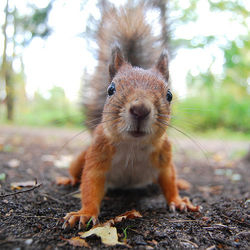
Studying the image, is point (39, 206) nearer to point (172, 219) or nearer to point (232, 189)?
point (172, 219)

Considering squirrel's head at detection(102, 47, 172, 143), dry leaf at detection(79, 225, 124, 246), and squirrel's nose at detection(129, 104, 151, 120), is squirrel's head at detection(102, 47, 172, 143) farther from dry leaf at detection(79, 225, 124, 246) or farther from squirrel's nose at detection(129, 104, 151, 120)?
dry leaf at detection(79, 225, 124, 246)

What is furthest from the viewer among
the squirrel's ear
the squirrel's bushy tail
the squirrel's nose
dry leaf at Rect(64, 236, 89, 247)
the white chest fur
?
the squirrel's bushy tail

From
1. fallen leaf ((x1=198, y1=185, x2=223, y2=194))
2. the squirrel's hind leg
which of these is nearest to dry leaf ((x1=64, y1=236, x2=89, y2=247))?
the squirrel's hind leg

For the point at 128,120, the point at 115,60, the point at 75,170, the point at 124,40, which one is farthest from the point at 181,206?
the point at 124,40

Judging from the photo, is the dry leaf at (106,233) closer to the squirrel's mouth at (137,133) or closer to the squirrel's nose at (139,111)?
the squirrel's mouth at (137,133)

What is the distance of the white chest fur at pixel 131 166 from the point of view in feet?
6.40

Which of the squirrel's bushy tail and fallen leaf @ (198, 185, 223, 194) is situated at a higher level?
the squirrel's bushy tail

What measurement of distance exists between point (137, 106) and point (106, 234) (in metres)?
0.76

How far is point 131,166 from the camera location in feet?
6.76

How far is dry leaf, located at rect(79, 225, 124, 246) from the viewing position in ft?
4.49

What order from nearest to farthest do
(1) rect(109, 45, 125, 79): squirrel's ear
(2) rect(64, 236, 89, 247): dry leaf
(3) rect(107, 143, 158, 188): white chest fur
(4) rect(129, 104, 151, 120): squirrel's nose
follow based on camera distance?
(2) rect(64, 236, 89, 247): dry leaf → (4) rect(129, 104, 151, 120): squirrel's nose → (3) rect(107, 143, 158, 188): white chest fur → (1) rect(109, 45, 125, 79): squirrel's ear

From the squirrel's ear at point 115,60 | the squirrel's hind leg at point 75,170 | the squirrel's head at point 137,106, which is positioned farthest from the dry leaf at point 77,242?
the squirrel's ear at point 115,60

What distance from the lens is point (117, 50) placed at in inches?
84.4

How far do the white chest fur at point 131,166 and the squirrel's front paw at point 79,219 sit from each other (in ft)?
1.37
